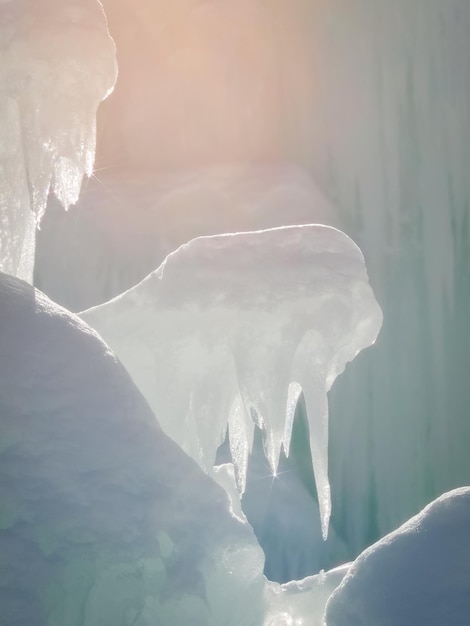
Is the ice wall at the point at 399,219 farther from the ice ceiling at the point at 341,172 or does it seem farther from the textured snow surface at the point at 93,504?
the textured snow surface at the point at 93,504

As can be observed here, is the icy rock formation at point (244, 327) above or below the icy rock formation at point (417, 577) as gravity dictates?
above

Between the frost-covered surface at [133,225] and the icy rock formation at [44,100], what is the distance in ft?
23.6

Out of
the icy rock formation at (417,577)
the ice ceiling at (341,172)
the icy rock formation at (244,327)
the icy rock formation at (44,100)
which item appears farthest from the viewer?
the ice ceiling at (341,172)

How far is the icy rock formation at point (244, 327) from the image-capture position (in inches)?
126

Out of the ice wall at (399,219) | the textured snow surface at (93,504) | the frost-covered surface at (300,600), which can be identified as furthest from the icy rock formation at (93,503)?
the ice wall at (399,219)

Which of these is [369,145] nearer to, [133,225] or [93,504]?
[133,225]

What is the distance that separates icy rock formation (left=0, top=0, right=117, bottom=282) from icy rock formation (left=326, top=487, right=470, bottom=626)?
2.03 metres

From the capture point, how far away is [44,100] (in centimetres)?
297

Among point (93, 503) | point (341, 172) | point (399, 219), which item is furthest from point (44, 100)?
point (341, 172)

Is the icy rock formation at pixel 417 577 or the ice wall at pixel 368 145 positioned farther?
the ice wall at pixel 368 145

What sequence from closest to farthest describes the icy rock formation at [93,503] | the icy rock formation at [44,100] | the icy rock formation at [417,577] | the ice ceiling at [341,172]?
the icy rock formation at [93,503]
the icy rock formation at [417,577]
the icy rock formation at [44,100]
the ice ceiling at [341,172]

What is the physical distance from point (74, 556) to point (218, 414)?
4.52ft

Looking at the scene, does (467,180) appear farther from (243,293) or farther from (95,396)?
(95,396)

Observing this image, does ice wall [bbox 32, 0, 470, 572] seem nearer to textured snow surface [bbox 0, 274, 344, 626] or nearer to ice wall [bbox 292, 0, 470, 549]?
ice wall [bbox 292, 0, 470, 549]
